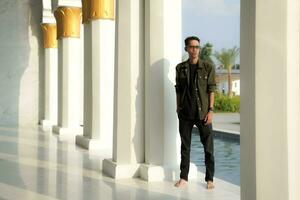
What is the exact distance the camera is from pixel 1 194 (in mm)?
4344

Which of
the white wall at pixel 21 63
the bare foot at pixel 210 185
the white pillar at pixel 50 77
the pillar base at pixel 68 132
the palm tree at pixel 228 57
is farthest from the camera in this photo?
the palm tree at pixel 228 57

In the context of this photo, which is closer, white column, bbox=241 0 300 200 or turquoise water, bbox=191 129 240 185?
white column, bbox=241 0 300 200

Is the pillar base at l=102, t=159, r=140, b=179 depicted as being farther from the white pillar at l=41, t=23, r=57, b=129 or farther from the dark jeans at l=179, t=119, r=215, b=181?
the white pillar at l=41, t=23, r=57, b=129

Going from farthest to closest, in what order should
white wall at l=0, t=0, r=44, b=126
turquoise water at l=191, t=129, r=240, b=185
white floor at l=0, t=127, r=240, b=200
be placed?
white wall at l=0, t=0, r=44, b=126 → turquoise water at l=191, t=129, r=240, b=185 → white floor at l=0, t=127, r=240, b=200

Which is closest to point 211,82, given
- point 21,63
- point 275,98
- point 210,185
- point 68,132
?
point 210,185

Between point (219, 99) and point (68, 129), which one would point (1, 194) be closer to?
point (68, 129)

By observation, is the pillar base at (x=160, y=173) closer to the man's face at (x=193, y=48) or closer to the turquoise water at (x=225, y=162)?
the turquoise water at (x=225, y=162)

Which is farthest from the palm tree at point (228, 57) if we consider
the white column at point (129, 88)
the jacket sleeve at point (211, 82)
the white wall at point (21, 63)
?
the jacket sleeve at point (211, 82)

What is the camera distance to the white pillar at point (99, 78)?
7762mm

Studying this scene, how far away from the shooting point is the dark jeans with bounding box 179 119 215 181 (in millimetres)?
4656

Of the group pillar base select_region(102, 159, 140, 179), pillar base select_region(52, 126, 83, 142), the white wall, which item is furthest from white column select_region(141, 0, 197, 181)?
the white wall

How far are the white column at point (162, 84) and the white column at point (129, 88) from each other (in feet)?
0.43

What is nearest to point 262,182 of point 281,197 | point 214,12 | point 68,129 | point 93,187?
point 281,197

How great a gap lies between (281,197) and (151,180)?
7.56ft
